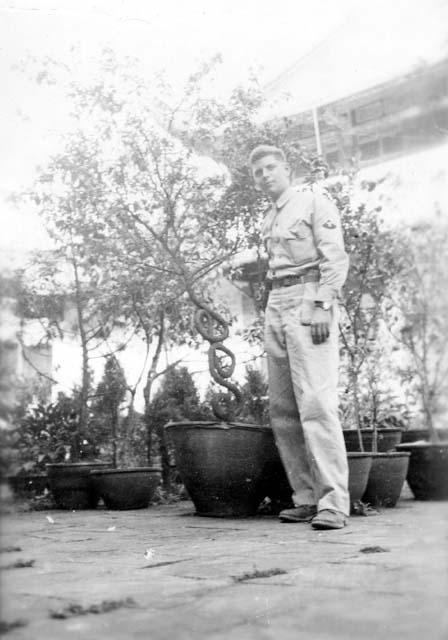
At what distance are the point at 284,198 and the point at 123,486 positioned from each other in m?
1.71

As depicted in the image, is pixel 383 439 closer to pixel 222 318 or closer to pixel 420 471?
pixel 420 471

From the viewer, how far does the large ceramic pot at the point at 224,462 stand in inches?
114

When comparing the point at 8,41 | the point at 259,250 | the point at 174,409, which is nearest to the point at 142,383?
the point at 174,409

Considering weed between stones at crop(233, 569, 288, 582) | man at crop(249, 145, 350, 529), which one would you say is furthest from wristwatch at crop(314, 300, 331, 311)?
weed between stones at crop(233, 569, 288, 582)

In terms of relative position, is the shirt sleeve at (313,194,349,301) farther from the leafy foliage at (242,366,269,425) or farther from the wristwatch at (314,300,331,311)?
the leafy foliage at (242,366,269,425)

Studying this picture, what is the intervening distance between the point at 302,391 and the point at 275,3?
1401 mm

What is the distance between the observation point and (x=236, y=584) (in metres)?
1.35

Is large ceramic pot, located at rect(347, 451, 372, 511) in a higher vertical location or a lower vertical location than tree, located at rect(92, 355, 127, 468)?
lower

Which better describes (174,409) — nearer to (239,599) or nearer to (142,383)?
(142,383)

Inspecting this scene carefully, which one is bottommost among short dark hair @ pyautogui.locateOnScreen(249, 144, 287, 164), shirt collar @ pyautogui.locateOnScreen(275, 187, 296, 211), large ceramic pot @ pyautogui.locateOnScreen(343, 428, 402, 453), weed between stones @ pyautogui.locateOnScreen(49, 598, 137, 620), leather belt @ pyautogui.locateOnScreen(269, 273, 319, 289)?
weed between stones @ pyautogui.locateOnScreen(49, 598, 137, 620)

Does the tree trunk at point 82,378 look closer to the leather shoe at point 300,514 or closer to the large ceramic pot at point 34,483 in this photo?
the large ceramic pot at point 34,483

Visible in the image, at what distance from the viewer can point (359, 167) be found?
3.53 m

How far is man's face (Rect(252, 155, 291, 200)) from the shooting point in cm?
294

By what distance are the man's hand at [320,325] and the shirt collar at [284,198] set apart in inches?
21.9
